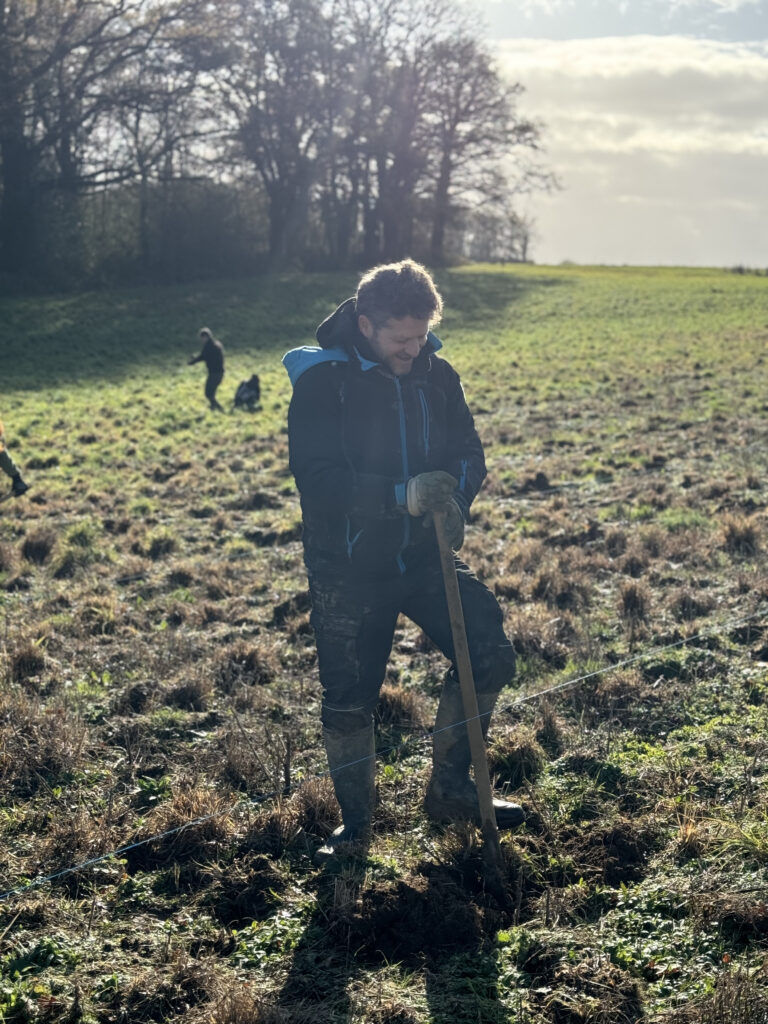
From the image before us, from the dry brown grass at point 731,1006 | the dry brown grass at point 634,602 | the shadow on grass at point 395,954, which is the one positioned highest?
the dry brown grass at point 634,602

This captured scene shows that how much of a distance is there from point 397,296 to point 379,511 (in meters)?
0.84

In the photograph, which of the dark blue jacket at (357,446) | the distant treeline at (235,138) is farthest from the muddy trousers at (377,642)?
the distant treeline at (235,138)

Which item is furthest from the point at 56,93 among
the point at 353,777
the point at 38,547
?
the point at 353,777

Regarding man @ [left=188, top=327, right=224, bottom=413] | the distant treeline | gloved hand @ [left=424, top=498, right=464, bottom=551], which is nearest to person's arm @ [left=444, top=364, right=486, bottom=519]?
gloved hand @ [left=424, top=498, right=464, bottom=551]

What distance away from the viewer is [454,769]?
468 cm

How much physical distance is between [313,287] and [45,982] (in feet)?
133

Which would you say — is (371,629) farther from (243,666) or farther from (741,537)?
(741,537)

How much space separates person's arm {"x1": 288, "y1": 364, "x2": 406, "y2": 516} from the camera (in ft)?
13.9

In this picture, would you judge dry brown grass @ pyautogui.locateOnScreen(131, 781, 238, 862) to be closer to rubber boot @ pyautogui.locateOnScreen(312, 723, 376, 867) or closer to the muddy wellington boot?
rubber boot @ pyautogui.locateOnScreen(312, 723, 376, 867)

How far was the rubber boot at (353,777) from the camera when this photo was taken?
4.53m

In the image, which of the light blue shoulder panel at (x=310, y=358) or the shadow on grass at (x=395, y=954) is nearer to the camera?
the shadow on grass at (x=395, y=954)

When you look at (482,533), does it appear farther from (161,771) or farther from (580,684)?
(161,771)

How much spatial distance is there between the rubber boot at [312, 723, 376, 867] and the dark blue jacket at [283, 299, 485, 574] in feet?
2.47

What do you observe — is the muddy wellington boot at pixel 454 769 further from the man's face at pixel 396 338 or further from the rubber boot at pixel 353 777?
the man's face at pixel 396 338
